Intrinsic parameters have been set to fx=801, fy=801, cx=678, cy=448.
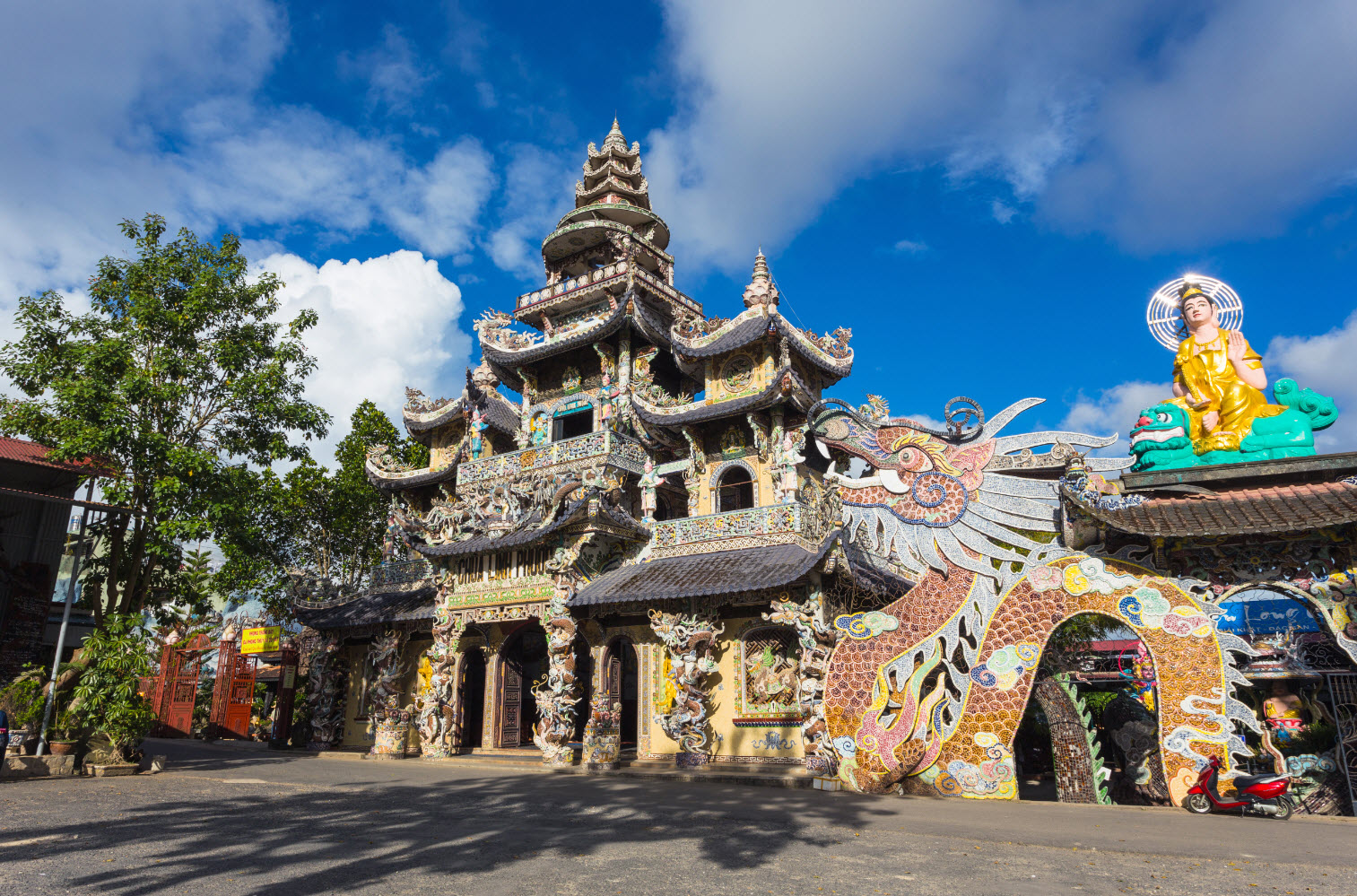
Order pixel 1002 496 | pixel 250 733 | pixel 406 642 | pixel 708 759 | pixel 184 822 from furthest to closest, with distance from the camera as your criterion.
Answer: pixel 250 733
pixel 406 642
pixel 708 759
pixel 1002 496
pixel 184 822

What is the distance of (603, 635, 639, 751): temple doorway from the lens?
17266 mm

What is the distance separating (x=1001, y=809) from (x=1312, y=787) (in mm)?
4396

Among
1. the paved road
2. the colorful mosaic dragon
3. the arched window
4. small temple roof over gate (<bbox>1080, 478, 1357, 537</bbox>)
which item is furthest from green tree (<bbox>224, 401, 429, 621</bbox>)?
small temple roof over gate (<bbox>1080, 478, 1357, 537</bbox>)

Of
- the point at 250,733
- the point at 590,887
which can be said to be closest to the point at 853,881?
the point at 590,887

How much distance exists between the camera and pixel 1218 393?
13.5m

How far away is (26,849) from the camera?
6945 mm

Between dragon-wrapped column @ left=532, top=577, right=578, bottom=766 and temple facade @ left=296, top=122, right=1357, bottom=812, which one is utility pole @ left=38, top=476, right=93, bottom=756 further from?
dragon-wrapped column @ left=532, top=577, right=578, bottom=766

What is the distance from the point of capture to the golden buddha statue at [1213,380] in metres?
13.2

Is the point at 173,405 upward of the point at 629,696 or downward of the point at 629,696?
upward

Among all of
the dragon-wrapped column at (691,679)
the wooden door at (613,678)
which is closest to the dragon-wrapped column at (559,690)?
the wooden door at (613,678)

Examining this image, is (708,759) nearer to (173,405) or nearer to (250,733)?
(173,405)

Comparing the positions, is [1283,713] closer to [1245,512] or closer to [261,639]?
[1245,512]

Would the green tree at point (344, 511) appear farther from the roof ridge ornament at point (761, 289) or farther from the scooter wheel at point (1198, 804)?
the scooter wheel at point (1198, 804)

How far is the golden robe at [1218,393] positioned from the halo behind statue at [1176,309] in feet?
0.84
